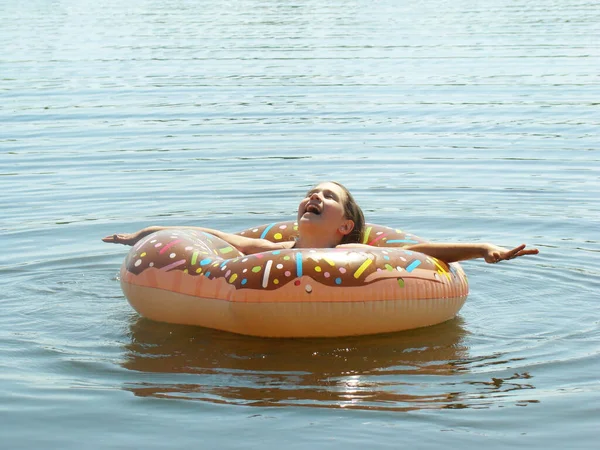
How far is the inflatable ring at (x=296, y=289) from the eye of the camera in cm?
611

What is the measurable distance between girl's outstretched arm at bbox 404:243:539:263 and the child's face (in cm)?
48

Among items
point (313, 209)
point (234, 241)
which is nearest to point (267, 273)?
point (313, 209)

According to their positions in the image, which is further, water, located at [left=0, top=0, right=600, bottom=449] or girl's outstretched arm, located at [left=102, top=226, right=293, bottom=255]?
girl's outstretched arm, located at [left=102, top=226, right=293, bottom=255]

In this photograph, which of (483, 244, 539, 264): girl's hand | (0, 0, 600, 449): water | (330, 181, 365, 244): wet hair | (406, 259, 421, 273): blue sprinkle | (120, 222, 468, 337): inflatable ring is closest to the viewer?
(0, 0, 600, 449): water

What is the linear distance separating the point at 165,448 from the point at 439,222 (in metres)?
4.80

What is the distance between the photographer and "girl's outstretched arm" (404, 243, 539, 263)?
239 inches

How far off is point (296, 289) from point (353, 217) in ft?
3.16

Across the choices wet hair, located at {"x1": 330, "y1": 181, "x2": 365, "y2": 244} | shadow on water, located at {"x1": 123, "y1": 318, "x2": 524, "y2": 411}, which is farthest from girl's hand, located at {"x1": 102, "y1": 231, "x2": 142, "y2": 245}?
wet hair, located at {"x1": 330, "y1": 181, "x2": 365, "y2": 244}

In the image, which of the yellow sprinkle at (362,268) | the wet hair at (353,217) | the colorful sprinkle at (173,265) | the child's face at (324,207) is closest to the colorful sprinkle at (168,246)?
the colorful sprinkle at (173,265)

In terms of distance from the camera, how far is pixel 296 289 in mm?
6086

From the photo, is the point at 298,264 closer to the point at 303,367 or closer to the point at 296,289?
the point at 296,289

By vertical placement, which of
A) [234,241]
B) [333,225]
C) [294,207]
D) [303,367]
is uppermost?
[333,225]

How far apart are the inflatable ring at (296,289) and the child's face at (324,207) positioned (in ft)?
1.52

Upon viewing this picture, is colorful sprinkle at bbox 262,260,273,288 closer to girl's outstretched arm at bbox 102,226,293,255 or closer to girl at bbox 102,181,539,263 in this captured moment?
girl at bbox 102,181,539,263
